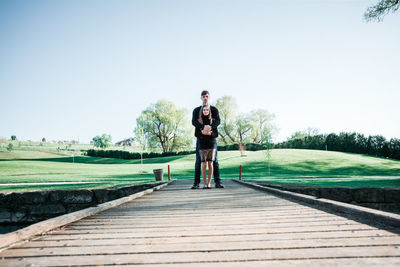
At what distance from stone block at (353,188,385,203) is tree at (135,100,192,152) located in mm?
41883

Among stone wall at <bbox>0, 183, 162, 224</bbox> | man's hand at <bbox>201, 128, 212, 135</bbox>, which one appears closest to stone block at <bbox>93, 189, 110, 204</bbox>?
stone wall at <bbox>0, 183, 162, 224</bbox>

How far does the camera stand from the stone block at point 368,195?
284 inches

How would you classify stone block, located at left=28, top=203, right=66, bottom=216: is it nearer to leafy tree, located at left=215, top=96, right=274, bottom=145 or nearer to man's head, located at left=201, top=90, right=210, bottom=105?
man's head, located at left=201, top=90, right=210, bottom=105

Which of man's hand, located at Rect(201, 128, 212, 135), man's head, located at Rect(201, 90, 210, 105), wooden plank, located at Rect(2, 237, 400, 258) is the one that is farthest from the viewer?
man's head, located at Rect(201, 90, 210, 105)

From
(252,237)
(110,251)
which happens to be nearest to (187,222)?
(252,237)

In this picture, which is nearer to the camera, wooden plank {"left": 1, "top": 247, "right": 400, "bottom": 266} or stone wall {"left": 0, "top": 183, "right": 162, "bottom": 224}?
wooden plank {"left": 1, "top": 247, "right": 400, "bottom": 266}

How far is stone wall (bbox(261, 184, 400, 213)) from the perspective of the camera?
7.15 metres

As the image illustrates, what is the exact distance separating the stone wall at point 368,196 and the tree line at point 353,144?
34.0m

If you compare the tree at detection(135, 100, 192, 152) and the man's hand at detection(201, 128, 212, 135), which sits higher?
the tree at detection(135, 100, 192, 152)

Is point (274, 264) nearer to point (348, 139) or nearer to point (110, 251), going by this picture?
point (110, 251)

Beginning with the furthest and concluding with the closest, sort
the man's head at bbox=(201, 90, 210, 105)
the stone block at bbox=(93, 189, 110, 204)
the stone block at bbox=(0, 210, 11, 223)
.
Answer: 1. the stone block at bbox=(93, 189, 110, 204)
2. the stone block at bbox=(0, 210, 11, 223)
3. the man's head at bbox=(201, 90, 210, 105)

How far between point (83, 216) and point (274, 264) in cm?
227

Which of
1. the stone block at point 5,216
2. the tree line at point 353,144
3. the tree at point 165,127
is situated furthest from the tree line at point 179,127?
the stone block at point 5,216

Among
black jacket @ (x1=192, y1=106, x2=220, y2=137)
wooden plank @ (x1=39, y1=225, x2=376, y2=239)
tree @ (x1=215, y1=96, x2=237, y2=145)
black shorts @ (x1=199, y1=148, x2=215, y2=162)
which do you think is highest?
tree @ (x1=215, y1=96, x2=237, y2=145)
